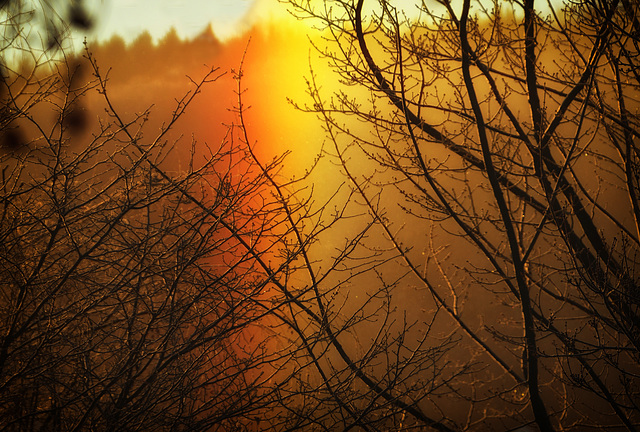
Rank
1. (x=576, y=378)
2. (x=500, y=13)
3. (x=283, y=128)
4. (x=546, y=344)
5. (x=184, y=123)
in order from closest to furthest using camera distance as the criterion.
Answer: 1. (x=576, y=378)
2. (x=500, y=13)
3. (x=283, y=128)
4. (x=184, y=123)
5. (x=546, y=344)

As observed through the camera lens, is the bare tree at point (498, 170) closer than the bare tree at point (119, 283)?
No

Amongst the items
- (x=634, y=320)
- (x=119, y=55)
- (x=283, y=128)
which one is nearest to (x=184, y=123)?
(x=119, y=55)

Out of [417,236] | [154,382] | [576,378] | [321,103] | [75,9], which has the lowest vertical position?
[576,378]

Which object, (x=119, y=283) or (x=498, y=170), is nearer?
(x=119, y=283)

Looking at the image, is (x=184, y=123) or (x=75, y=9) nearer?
(x=75, y=9)

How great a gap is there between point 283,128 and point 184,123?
5533mm

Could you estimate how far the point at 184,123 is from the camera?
1477 centimetres

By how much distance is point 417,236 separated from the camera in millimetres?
17906

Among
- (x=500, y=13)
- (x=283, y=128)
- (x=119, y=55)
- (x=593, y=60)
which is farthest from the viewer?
(x=119, y=55)

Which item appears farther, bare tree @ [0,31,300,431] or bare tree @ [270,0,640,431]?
bare tree @ [270,0,640,431]

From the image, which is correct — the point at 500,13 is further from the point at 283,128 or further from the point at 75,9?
the point at 283,128

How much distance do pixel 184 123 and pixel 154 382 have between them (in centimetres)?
1268

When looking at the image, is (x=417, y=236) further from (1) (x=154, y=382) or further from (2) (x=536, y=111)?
(1) (x=154, y=382)

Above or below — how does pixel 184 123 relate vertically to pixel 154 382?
above
